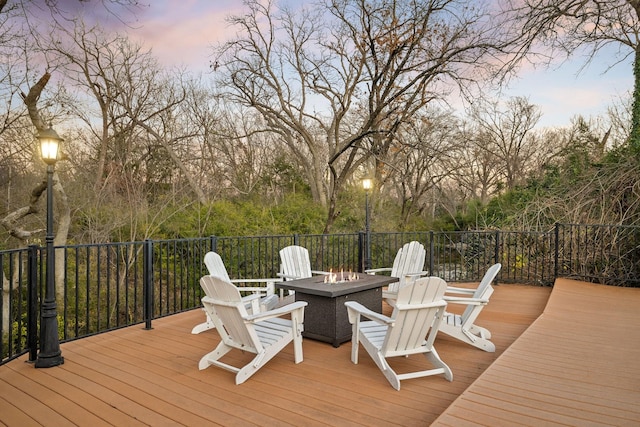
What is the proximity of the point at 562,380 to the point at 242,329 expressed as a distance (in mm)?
2388

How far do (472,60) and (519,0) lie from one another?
170 cm

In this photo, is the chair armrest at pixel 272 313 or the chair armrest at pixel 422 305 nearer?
the chair armrest at pixel 422 305

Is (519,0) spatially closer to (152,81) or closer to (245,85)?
(245,85)

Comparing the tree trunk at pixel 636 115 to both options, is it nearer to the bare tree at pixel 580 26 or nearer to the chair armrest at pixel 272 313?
the bare tree at pixel 580 26

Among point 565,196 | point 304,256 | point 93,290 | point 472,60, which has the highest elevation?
point 472,60

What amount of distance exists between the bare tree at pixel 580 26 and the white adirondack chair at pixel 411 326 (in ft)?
25.9

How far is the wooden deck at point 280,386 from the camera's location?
266 cm

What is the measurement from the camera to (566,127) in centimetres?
1905

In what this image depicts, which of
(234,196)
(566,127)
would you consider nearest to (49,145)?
(234,196)

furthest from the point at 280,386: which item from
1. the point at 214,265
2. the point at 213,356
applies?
the point at 214,265

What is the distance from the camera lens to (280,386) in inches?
126

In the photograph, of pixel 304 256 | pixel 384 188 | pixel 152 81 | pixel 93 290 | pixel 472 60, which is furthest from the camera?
pixel 384 188

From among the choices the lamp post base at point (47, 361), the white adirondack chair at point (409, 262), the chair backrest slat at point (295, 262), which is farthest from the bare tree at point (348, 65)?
the lamp post base at point (47, 361)

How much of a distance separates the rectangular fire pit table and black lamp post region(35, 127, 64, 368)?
2.16m
